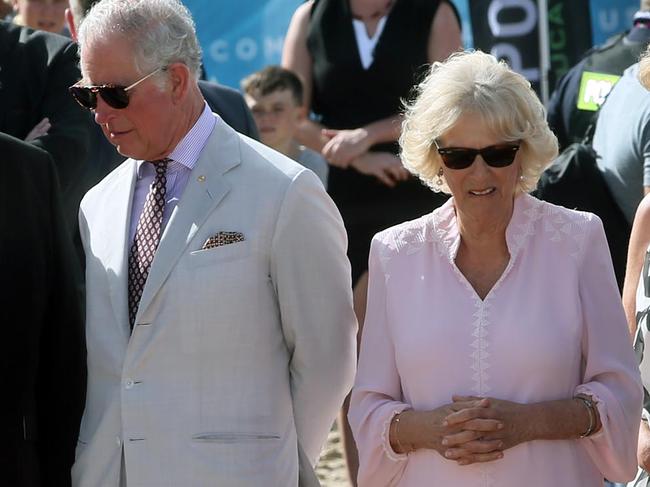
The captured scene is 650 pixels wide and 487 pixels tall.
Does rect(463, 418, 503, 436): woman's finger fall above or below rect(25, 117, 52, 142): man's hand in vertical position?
below

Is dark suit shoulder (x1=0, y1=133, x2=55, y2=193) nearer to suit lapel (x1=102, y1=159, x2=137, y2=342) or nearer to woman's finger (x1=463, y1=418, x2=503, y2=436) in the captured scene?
suit lapel (x1=102, y1=159, x2=137, y2=342)

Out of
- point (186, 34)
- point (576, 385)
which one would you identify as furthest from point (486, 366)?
point (186, 34)

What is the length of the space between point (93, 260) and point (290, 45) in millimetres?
3483

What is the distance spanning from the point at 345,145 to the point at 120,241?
3.21 m

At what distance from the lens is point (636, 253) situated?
14.5 ft

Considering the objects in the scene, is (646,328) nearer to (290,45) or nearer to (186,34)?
(186,34)

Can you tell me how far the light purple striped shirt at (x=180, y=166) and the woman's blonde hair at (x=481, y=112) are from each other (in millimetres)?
581

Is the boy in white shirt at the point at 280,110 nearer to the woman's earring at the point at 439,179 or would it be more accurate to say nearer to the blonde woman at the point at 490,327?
the woman's earring at the point at 439,179

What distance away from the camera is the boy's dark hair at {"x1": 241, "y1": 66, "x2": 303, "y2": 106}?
23.4 feet

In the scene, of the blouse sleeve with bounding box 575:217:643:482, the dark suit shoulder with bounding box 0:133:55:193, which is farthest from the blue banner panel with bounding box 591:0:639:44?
the dark suit shoulder with bounding box 0:133:55:193

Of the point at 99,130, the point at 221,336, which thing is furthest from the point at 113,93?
the point at 99,130

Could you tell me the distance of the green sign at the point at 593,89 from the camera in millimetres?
6184

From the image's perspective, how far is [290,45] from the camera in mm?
7195

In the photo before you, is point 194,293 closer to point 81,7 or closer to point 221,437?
point 221,437
